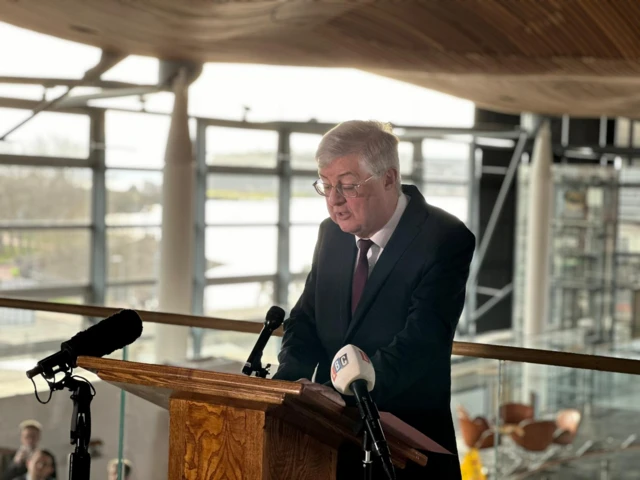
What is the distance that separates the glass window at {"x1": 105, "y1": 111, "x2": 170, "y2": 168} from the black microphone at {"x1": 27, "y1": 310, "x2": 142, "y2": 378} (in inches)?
436

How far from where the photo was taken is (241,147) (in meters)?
15.1

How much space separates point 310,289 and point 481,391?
13716 mm

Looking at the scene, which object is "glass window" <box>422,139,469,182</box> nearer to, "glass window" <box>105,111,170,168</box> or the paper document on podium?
"glass window" <box>105,111,170,168</box>

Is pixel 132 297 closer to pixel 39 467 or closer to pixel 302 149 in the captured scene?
pixel 302 149

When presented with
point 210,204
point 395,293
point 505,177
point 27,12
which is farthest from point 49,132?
point 395,293

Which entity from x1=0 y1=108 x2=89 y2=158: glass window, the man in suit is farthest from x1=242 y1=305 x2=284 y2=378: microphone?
x1=0 y1=108 x2=89 y2=158: glass window

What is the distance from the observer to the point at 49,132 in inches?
497

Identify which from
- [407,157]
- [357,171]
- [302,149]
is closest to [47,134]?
[302,149]

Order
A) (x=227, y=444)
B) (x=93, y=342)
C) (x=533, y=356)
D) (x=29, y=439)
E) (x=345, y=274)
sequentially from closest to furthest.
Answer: (x=227, y=444) < (x=93, y=342) < (x=345, y=274) < (x=533, y=356) < (x=29, y=439)

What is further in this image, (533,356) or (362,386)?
(533,356)

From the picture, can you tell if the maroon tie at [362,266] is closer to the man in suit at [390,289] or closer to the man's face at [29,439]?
the man in suit at [390,289]

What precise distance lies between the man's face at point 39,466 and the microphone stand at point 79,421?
10.9 ft

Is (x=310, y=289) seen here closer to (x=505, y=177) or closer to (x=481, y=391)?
(x=481, y=391)

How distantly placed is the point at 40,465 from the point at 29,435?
7.2 inches
